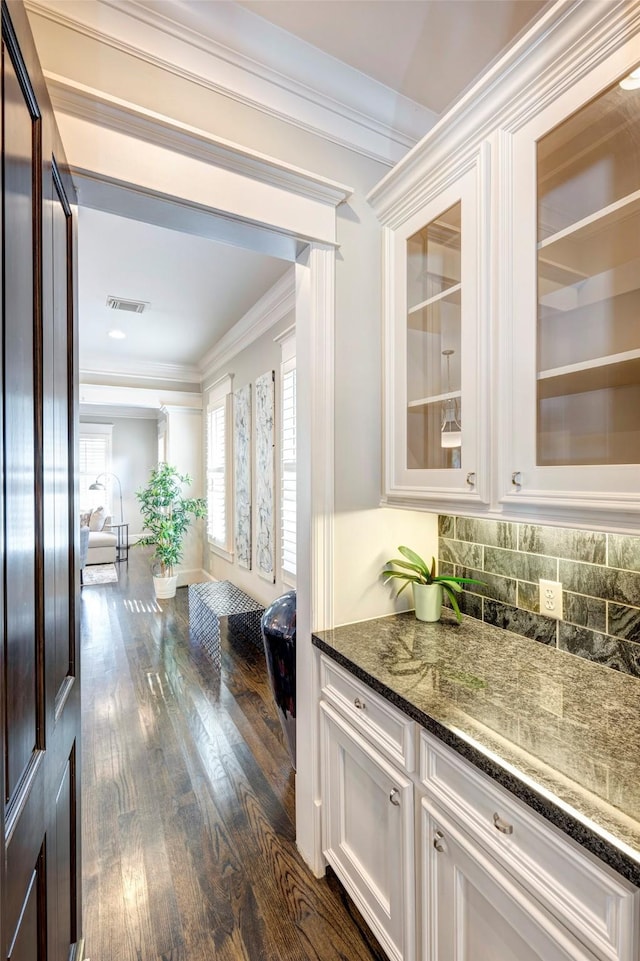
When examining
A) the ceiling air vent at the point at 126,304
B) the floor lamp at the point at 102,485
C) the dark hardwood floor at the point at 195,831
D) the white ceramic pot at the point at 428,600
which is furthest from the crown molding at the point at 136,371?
the white ceramic pot at the point at 428,600

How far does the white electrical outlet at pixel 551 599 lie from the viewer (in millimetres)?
1438

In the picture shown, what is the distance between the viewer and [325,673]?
1579mm

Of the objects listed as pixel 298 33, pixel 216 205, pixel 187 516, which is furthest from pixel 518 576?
pixel 187 516

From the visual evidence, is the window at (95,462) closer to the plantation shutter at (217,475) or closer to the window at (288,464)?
the plantation shutter at (217,475)

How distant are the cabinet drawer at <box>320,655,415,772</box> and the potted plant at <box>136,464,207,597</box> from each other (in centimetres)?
397

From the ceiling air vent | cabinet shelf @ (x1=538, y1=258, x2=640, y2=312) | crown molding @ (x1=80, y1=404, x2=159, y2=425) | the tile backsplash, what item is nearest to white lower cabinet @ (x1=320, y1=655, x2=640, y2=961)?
the tile backsplash

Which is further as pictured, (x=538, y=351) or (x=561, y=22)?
(x=538, y=351)

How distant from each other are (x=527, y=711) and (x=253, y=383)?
3.63 meters

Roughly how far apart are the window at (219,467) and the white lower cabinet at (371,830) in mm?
3489

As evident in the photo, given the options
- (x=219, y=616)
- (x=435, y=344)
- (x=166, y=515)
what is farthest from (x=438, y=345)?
(x=166, y=515)

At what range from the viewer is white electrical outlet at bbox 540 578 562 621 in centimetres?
144

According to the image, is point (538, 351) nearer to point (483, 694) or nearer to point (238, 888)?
point (483, 694)

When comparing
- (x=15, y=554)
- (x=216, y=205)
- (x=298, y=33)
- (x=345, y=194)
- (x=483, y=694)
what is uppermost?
(x=298, y=33)

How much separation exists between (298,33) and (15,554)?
1.81 metres
